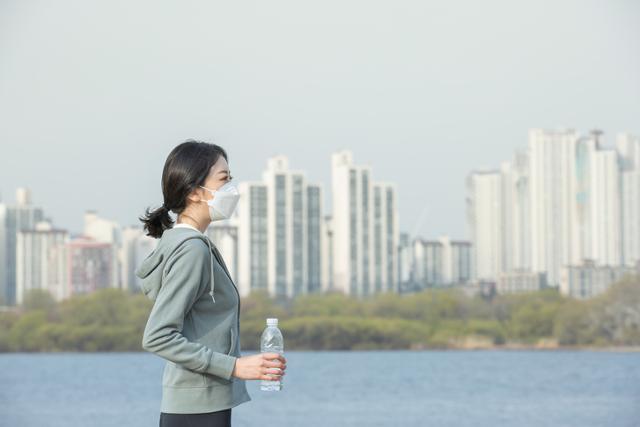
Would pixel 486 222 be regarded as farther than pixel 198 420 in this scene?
Yes

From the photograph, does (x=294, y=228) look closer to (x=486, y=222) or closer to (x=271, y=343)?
(x=486, y=222)

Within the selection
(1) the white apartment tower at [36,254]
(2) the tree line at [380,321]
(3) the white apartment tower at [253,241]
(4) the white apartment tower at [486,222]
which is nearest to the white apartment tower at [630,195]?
(4) the white apartment tower at [486,222]

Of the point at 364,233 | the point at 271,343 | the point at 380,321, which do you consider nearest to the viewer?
the point at 271,343

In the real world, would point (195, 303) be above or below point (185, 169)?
below

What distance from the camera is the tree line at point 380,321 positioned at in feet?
168

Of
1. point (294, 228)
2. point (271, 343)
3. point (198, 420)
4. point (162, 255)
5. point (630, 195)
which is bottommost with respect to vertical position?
point (198, 420)

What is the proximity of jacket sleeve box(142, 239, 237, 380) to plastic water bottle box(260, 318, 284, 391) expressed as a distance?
0.10m

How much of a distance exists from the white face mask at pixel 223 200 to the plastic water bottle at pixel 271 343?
0.58 ft

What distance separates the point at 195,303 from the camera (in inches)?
70.8

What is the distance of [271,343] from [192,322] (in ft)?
0.51

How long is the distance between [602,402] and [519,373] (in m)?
11.9

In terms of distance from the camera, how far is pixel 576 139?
67938mm

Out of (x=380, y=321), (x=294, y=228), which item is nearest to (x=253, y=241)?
(x=294, y=228)

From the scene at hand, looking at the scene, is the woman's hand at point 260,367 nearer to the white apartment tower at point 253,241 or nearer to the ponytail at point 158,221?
the ponytail at point 158,221
